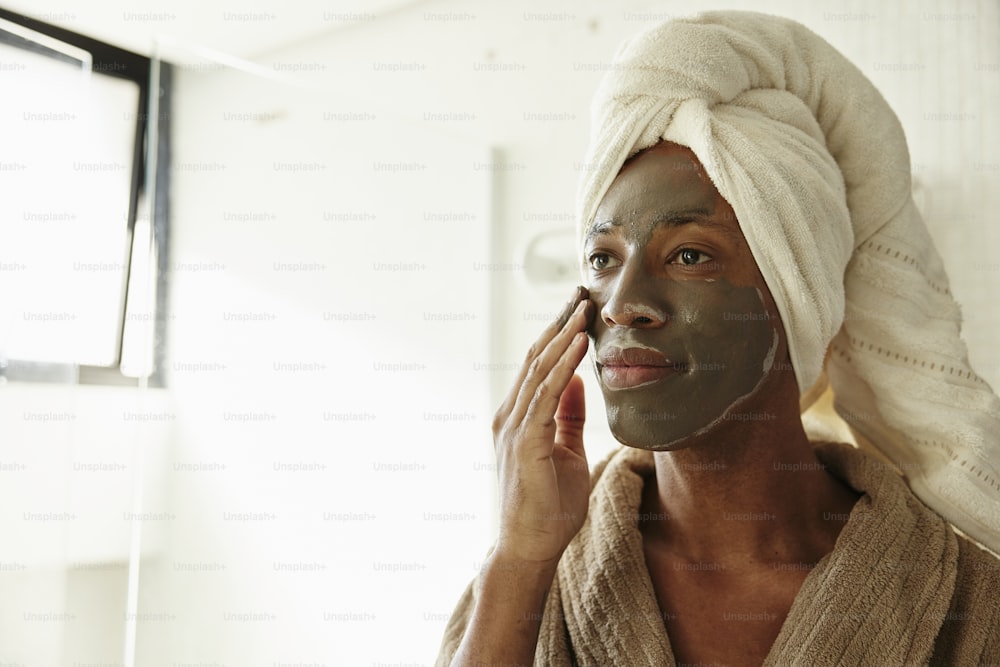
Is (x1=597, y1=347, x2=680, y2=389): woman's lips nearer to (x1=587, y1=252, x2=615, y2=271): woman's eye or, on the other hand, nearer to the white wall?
(x1=587, y1=252, x2=615, y2=271): woman's eye

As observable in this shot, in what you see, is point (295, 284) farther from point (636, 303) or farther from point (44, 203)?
point (636, 303)

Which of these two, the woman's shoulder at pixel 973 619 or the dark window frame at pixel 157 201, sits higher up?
the dark window frame at pixel 157 201

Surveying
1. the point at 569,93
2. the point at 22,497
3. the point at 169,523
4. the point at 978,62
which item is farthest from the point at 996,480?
the point at 22,497

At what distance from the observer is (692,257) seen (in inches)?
34.6

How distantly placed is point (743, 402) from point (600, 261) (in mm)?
227

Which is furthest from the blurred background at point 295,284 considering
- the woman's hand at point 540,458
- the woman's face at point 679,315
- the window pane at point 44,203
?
the woman's hand at point 540,458

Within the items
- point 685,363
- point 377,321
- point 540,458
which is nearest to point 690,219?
point 685,363

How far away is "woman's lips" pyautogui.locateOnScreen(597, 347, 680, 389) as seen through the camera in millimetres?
853

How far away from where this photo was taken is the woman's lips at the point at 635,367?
0.85 m

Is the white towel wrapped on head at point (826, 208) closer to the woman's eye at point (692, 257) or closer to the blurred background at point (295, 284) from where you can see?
the woman's eye at point (692, 257)

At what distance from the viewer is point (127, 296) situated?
172 centimetres

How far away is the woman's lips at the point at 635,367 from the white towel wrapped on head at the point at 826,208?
153 millimetres

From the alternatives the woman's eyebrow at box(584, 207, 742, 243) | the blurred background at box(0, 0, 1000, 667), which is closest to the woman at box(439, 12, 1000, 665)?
the woman's eyebrow at box(584, 207, 742, 243)

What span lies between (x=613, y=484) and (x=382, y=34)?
4.89 ft
